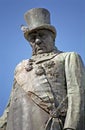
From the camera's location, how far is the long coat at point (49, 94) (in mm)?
7609

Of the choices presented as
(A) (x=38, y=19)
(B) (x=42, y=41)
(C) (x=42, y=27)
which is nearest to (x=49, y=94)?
(B) (x=42, y=41)

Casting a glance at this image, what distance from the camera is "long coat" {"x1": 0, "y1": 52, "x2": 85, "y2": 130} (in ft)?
25.0

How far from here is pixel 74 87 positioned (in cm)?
780

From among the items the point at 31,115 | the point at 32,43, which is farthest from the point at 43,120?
the point at 32,43

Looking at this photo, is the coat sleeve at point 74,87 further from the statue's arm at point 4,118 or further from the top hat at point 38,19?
the statue's arm at point 4,118

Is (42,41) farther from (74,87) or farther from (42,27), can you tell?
(74,87)

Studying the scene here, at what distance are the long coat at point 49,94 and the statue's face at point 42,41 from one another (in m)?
A: 0.11

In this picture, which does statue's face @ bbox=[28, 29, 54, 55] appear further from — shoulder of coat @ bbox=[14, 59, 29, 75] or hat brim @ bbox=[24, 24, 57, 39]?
shoulder of coat @ bbox=[14, 59, 29, 75]

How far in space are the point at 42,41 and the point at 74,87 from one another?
3.30 ft

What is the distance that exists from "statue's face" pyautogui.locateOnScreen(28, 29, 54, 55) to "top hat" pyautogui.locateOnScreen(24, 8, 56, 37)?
84mm

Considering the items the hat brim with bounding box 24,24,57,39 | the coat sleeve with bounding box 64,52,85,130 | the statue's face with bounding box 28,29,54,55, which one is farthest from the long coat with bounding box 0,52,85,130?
the hat brim with bounding box 24,24,57,39

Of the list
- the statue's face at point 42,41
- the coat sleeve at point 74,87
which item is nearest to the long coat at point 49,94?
the coat sleeve at point 74,87

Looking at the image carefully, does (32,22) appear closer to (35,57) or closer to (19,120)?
(35,57)

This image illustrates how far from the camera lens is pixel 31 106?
7.79 m
